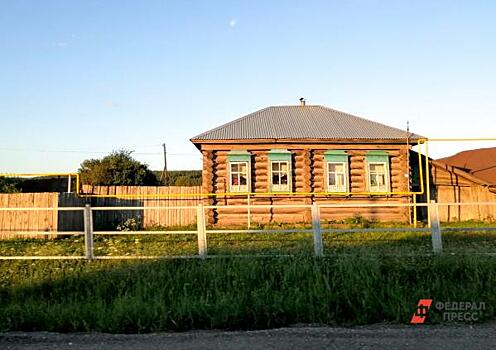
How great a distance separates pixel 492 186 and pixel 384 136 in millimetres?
6153

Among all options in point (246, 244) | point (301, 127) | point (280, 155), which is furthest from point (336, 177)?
point (246, 244)

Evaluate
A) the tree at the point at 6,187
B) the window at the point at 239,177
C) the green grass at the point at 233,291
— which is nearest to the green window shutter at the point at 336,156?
the window at the point at 239,177

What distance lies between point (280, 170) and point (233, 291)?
487 inches

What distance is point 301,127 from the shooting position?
19.6 metres

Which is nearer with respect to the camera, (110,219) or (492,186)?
(110,219)

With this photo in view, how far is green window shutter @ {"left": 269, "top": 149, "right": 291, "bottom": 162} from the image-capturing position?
1810 cm

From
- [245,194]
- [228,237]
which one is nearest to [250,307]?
[228,237]

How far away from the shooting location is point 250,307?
17.5 ft

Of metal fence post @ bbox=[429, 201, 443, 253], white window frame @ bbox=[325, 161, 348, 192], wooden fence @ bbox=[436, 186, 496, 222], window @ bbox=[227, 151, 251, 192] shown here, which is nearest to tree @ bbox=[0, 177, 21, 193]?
window @ bbox=[227, 151, 251, 192]

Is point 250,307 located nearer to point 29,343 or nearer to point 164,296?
point 164,296

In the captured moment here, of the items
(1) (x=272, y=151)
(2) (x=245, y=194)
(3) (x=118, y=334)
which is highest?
(1) (x=272, y=151)

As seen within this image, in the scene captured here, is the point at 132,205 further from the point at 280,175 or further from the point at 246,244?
the point at 246,244

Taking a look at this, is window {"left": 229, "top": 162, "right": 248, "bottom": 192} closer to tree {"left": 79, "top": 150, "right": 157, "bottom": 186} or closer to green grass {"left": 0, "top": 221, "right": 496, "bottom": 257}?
green grass {"left": 0, "top": 221, "right": 496, "bottom": 257}

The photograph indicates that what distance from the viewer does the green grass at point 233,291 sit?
5.07 m
